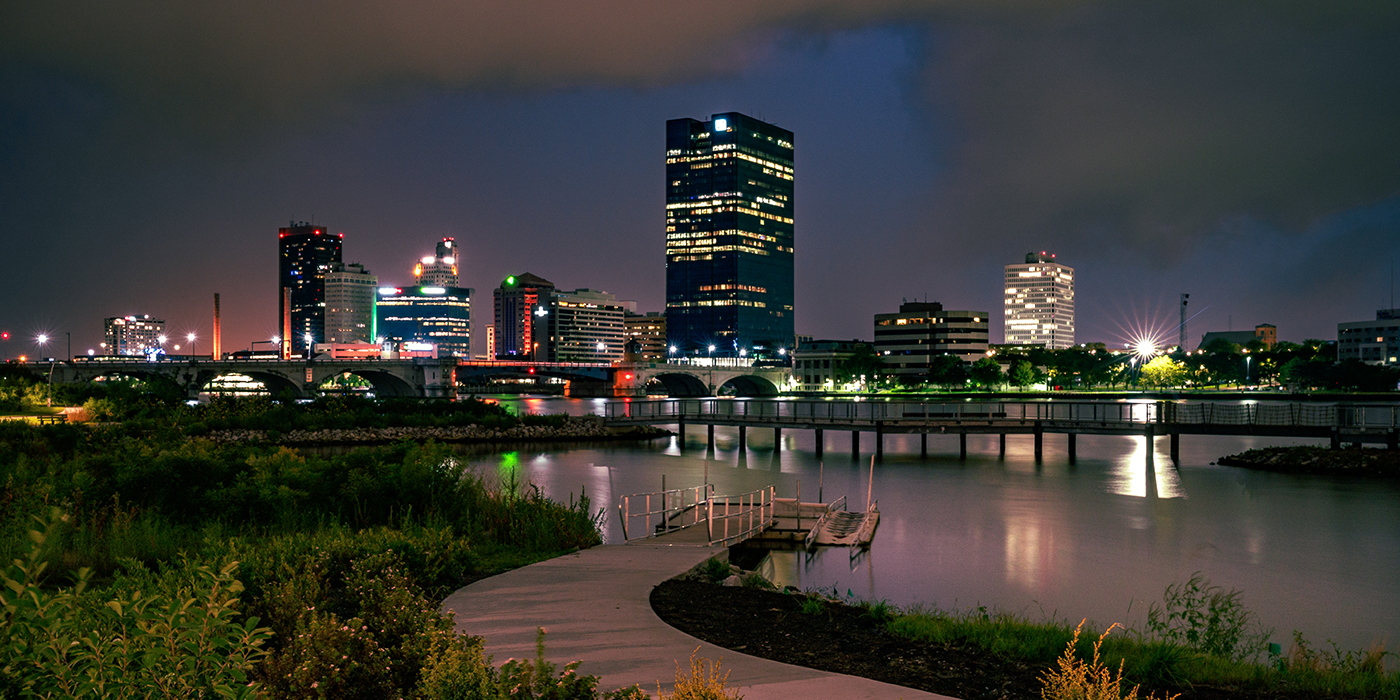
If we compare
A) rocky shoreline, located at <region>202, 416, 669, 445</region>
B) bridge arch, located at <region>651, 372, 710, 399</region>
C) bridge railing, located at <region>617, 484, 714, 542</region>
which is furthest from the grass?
bridge arch, located at <region>651, 372, 710, 399</region>

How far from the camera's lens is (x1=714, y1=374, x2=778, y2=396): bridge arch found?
16789 cm

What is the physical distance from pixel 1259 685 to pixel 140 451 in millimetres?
24259

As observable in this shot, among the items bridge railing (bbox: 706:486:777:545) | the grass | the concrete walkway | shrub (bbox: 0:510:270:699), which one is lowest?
bridge railing (bbox: 706:486:777:545)

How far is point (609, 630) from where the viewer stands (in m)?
10.7

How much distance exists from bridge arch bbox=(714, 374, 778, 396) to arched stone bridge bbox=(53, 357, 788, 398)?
1.00ft

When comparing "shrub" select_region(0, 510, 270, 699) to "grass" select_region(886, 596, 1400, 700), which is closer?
"shrub" select_region(0, 510, 270, 699)

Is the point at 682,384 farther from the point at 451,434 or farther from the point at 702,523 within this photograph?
the point at 702,523

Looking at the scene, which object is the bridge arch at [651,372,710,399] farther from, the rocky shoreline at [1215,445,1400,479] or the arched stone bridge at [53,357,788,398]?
the rocky shoreline at [1215,445,1400,479]

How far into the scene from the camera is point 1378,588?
2267 cm

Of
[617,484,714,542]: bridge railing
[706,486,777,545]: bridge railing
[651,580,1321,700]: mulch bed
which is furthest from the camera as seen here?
[617,484,714,542]: bridge railing

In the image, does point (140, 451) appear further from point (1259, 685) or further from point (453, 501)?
point (1259, 685)

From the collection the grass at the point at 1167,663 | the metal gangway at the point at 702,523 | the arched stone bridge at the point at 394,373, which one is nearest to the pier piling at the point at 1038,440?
the metal gangway at the point at 702,523

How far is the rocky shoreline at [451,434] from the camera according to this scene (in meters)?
56.6

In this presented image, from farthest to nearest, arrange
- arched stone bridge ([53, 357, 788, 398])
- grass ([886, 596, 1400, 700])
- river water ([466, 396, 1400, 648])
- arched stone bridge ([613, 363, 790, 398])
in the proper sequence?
arched stone bridge ([613, 363, 790, 398]) → arched stone bridge ([53, 357, 788, 398]) → river water ([466, 396, 1400, 648]) → grass ([886, 596, 1400, 700])
